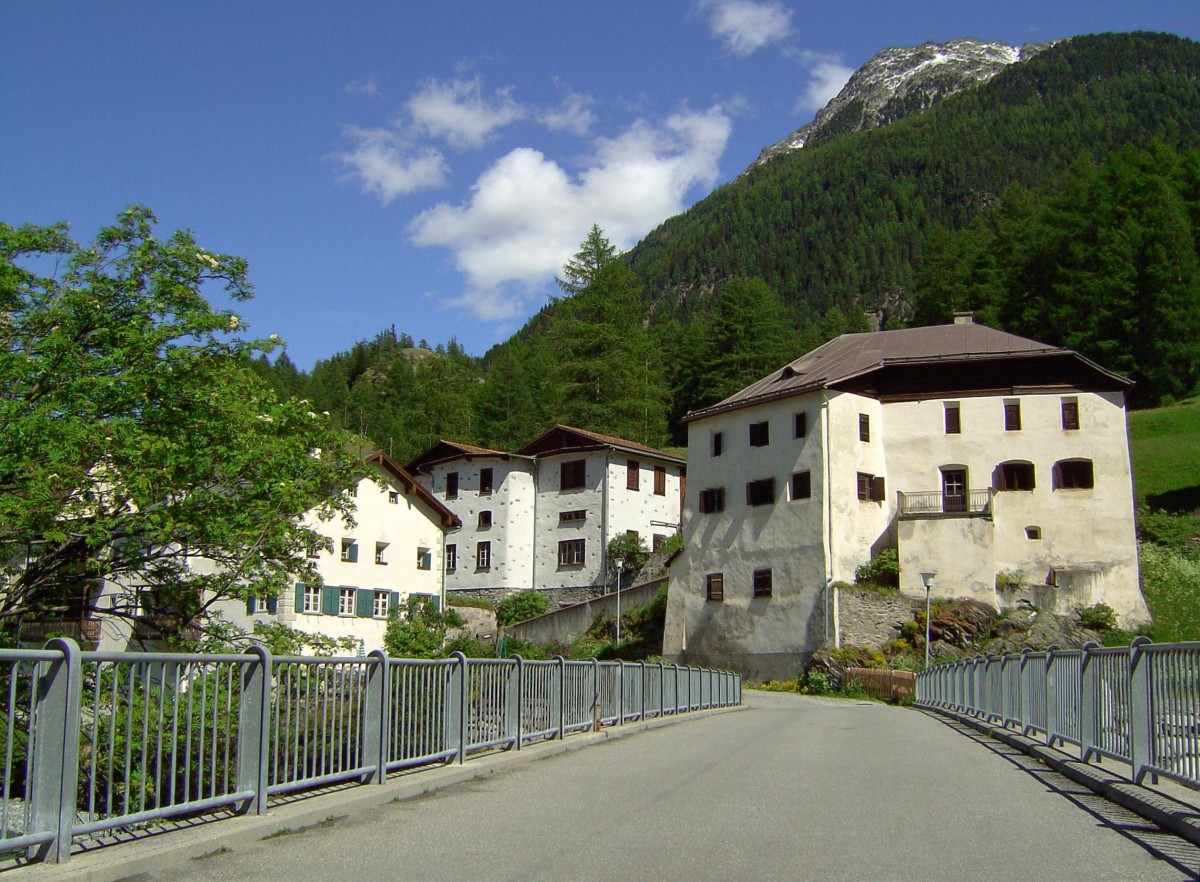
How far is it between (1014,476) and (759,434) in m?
11.7

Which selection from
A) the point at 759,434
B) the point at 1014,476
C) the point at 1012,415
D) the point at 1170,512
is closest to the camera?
the point at 1014,476

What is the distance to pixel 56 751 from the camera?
6.16 metres

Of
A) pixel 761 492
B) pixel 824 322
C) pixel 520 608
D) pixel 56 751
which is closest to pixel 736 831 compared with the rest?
pixel 56 751

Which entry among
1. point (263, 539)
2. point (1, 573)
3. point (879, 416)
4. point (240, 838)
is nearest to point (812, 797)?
point (240, 838)

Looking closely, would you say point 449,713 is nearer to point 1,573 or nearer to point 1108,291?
point 1,573

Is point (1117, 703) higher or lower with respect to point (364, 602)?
lower

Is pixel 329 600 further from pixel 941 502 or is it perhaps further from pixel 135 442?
pixel 135 442

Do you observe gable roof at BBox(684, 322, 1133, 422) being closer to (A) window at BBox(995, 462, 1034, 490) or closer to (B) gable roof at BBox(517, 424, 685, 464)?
(A) window at BBox(995, 462, 1034, 490)

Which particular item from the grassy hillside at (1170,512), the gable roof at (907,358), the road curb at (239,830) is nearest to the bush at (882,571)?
the gable roof at (907,358)

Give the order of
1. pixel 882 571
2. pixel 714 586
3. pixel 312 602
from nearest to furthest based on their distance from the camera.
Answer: pixel 312 602, pixel 882 571, pixel 714 586

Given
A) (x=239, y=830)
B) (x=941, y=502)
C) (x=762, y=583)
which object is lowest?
(x=239, y=830)

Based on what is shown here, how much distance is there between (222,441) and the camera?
59.8 ft

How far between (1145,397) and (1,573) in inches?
2855

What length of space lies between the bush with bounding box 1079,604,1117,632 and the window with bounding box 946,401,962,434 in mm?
9994
